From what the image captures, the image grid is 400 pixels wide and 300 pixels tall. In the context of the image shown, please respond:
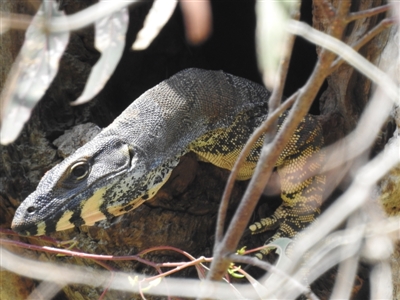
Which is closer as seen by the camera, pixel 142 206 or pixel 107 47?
pixel 107 47

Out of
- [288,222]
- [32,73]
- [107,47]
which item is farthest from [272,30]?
[288,222]

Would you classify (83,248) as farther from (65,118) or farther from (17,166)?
(65,118)

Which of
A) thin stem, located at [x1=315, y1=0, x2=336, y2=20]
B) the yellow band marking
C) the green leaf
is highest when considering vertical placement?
thin stem, located at [x1=315, y1=0, x2=336, y2=20]

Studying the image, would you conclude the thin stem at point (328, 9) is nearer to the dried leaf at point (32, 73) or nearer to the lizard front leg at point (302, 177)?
the dried leaf at point (32, 73)

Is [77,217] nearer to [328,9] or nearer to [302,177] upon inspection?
[302,177]

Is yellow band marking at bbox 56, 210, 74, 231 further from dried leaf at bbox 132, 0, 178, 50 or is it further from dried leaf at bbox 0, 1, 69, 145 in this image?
dried leaf at bbox 132, 0, 178, 50

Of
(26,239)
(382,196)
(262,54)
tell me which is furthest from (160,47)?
(262,54)

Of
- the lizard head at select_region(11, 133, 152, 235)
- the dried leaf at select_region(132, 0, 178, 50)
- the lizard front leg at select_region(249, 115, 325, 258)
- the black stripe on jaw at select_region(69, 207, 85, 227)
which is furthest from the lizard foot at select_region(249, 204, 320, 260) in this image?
the dried leaf at select_region(132, 0, 178, 50)
